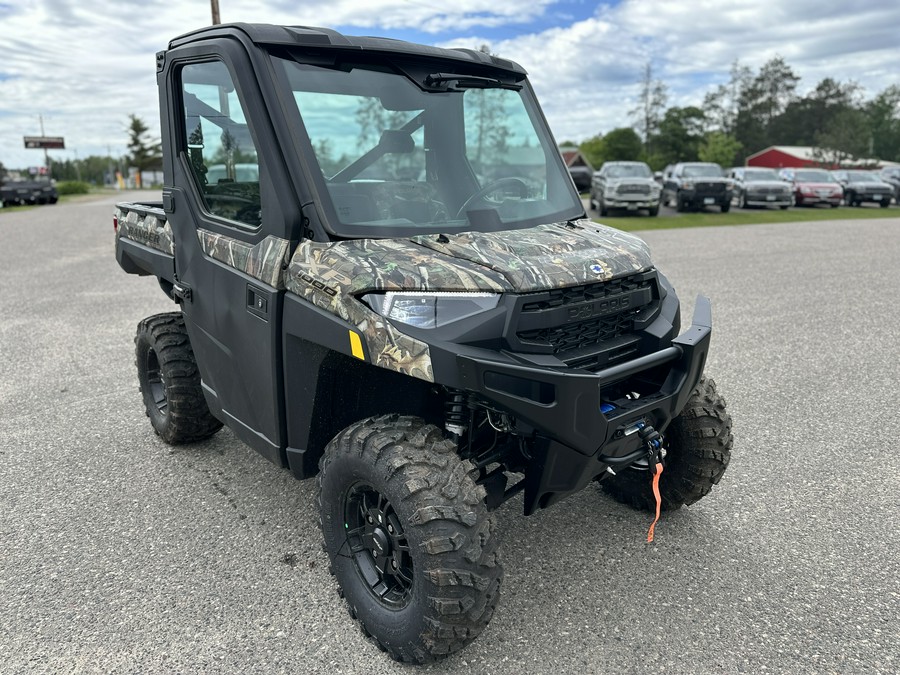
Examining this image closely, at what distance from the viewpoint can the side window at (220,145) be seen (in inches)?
115

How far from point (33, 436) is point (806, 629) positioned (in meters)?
4.51

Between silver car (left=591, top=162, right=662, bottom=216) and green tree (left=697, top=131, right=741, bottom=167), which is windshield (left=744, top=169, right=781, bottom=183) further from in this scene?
green tree (left=697, top=131, right=741, bottom=167)

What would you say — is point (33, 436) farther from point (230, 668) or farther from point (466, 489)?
point (466, 489)

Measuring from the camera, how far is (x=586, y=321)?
268cm

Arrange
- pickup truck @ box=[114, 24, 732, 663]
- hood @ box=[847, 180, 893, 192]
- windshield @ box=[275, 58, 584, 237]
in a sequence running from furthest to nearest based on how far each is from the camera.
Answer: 1. hood @ box=[847, 180, 893, 192]
2. windshield @ box=[275, 58, 584, 237]
3. pickup truck @ box=[114, 24, 732, 663]

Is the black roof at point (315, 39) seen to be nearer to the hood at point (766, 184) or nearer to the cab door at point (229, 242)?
the cab door at point (229, 242)

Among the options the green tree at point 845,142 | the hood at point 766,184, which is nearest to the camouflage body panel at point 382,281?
the hood at point 766,184

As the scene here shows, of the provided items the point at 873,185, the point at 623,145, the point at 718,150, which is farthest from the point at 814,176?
the point at 623,145

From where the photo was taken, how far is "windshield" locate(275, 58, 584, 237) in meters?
2.80

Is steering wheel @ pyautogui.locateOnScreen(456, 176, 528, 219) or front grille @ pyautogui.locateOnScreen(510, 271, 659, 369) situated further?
steering wheel @ pyautogui.locateOnScreen(456, 176, 528, 219)

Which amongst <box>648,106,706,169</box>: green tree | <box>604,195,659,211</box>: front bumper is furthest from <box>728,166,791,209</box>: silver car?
<box>648,106,706,169</box>: green tree

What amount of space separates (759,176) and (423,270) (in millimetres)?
26744

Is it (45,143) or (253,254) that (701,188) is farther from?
(45,143)

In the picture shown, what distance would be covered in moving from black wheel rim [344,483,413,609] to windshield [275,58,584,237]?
1.03m
